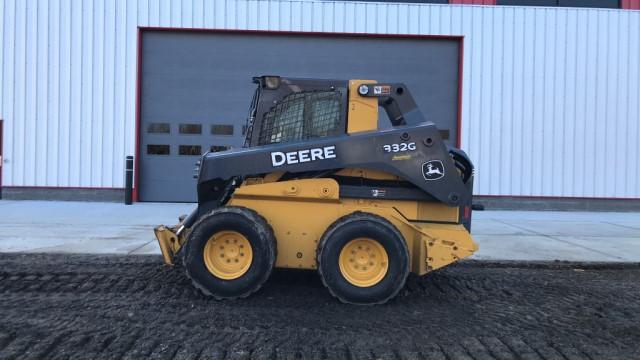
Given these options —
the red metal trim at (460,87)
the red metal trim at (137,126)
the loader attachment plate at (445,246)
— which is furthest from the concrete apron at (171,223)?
the red metal trim at (460,87)

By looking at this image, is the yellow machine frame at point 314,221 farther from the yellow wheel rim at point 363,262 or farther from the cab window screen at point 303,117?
the cab window screen at point 303,117

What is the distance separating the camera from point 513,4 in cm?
1354

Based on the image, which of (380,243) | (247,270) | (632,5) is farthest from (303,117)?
(632,5)

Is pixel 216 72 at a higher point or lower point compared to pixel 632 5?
lower

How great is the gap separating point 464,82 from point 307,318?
10817 mm

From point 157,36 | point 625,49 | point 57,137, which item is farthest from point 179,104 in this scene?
point 625,49

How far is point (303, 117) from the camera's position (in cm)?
509

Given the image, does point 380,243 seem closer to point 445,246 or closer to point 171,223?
point 445,246

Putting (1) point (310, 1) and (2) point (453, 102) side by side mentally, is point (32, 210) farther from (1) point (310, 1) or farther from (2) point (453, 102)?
(2) point (453, 102)

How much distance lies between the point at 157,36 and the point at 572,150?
12481 millimetres

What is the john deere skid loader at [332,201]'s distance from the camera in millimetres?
4590

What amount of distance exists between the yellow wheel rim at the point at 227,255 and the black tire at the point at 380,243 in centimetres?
79

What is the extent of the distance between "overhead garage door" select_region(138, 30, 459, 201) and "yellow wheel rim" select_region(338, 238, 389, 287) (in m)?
9.50

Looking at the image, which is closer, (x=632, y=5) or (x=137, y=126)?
(x=137, y=126)
